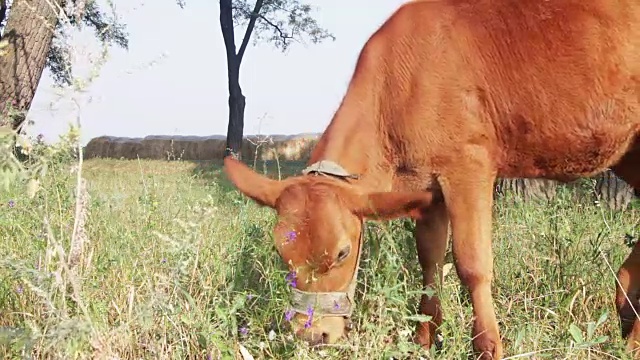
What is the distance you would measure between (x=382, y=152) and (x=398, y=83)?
42 centimetres

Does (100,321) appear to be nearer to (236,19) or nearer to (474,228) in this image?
(474,228)

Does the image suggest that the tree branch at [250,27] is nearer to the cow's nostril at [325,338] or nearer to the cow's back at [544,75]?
the cow's back at [544,75]

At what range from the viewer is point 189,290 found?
411 centimetres

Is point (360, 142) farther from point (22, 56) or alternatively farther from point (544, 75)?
point (22, 56)

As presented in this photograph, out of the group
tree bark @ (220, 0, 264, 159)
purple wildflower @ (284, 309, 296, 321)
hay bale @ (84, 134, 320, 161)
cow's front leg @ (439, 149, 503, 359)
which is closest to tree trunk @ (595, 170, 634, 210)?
cow's front leg @ (439, 149, 503, 359)

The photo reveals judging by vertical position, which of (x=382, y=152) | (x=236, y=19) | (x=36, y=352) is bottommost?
(x=36, y=352)

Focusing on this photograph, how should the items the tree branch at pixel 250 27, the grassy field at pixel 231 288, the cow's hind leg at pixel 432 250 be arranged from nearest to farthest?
the grassy field at pixel 231 288 < the cow's hind leg at pixel 432 250 < the tree branch at pixel 250 27

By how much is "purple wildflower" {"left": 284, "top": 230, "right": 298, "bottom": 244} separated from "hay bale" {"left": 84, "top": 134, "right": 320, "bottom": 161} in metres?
22.0

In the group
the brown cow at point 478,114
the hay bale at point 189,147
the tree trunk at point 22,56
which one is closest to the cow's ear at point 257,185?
the brown cow at point 478,114

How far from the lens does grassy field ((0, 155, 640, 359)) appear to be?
3459 millimetres

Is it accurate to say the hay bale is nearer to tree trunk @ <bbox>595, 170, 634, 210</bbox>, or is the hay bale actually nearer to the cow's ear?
tree trunk @ <bbox>595, 170, 634, 210</bbox>

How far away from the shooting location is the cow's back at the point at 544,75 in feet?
13.8

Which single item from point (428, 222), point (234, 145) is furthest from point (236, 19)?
point (428, 222)

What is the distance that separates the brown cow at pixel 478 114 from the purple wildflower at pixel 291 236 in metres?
0.29
